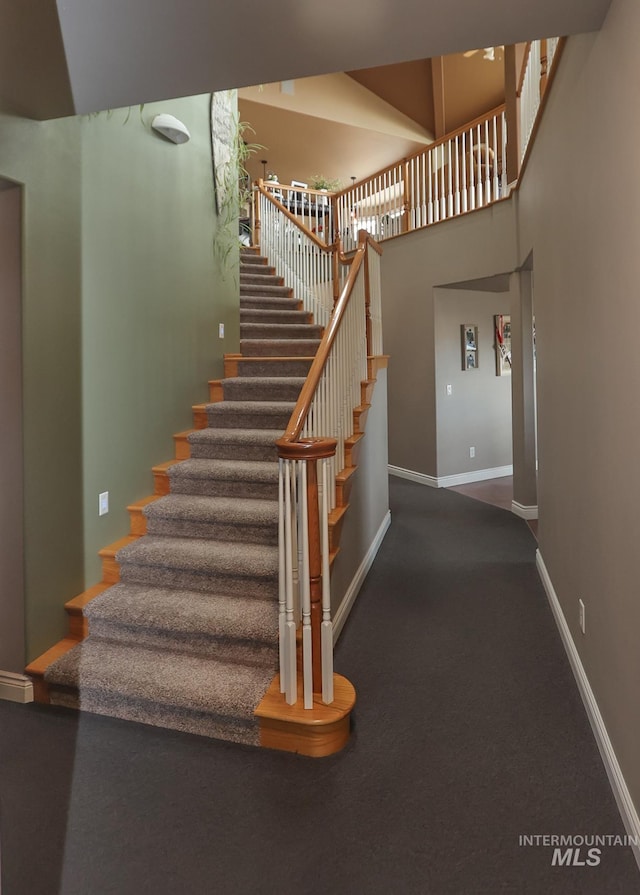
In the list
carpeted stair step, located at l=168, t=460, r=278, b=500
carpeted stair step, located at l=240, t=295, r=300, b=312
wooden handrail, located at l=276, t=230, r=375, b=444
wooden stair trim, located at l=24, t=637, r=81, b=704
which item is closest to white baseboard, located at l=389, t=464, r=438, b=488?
carpeted stair step, located at l=240, t=295, r=300, b=312

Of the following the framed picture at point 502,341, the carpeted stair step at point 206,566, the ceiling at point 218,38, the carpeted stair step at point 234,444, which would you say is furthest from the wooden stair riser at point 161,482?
the framed picture at point 502,341

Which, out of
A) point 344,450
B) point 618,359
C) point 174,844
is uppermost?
point 618,359

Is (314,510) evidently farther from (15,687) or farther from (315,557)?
Answer: (15,687)

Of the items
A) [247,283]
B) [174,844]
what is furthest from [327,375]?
[247,283]

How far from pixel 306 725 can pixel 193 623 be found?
2.35 feet

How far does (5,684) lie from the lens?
2.41 m

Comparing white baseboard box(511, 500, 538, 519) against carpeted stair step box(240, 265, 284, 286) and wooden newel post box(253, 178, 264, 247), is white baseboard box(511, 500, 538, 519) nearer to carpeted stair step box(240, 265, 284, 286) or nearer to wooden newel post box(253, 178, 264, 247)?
carpeted stair step box(240, 265, 284, 286)

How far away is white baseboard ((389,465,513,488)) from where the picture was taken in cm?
661

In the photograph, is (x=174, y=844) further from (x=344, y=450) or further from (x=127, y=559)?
(x=344, y=450)

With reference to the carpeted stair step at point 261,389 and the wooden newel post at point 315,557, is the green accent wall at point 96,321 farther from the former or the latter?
the wooden newel post at point 315,557

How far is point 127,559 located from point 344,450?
4.45 feet

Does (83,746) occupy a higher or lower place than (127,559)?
lower

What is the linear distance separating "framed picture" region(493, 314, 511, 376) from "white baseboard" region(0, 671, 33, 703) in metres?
6.19

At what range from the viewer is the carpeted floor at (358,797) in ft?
4.88
